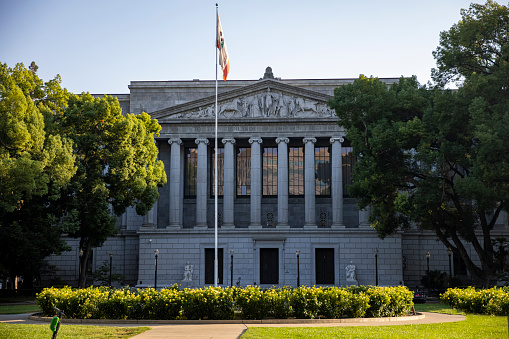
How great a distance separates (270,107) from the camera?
61.6 metres

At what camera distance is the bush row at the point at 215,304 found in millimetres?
25844

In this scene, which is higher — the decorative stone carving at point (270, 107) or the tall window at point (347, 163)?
the decorative stone carving at point (270, 107)

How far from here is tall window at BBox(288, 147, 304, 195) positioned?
63.9 meters

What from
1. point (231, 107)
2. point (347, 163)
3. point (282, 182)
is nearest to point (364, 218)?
point (347, 163)

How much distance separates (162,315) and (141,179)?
2340cm

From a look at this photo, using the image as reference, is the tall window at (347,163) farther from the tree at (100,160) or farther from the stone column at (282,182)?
the tree at (100,160)

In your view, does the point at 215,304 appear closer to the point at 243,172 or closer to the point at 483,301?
the point at 483,301

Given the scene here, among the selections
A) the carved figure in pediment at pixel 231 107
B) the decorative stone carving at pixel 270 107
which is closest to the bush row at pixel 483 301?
the decorative stone carving at pixel 270 107

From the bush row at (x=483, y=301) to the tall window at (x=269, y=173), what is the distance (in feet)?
108

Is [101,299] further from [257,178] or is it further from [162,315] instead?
[257,178]

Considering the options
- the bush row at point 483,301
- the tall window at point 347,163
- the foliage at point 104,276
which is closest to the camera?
the bush row at point 483,301

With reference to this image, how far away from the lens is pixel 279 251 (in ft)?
198

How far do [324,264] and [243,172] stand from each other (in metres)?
13.3

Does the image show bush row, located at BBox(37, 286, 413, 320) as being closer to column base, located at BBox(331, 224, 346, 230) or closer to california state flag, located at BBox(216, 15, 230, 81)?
california state flag, located at BBox(216, 15, 230, 81)
